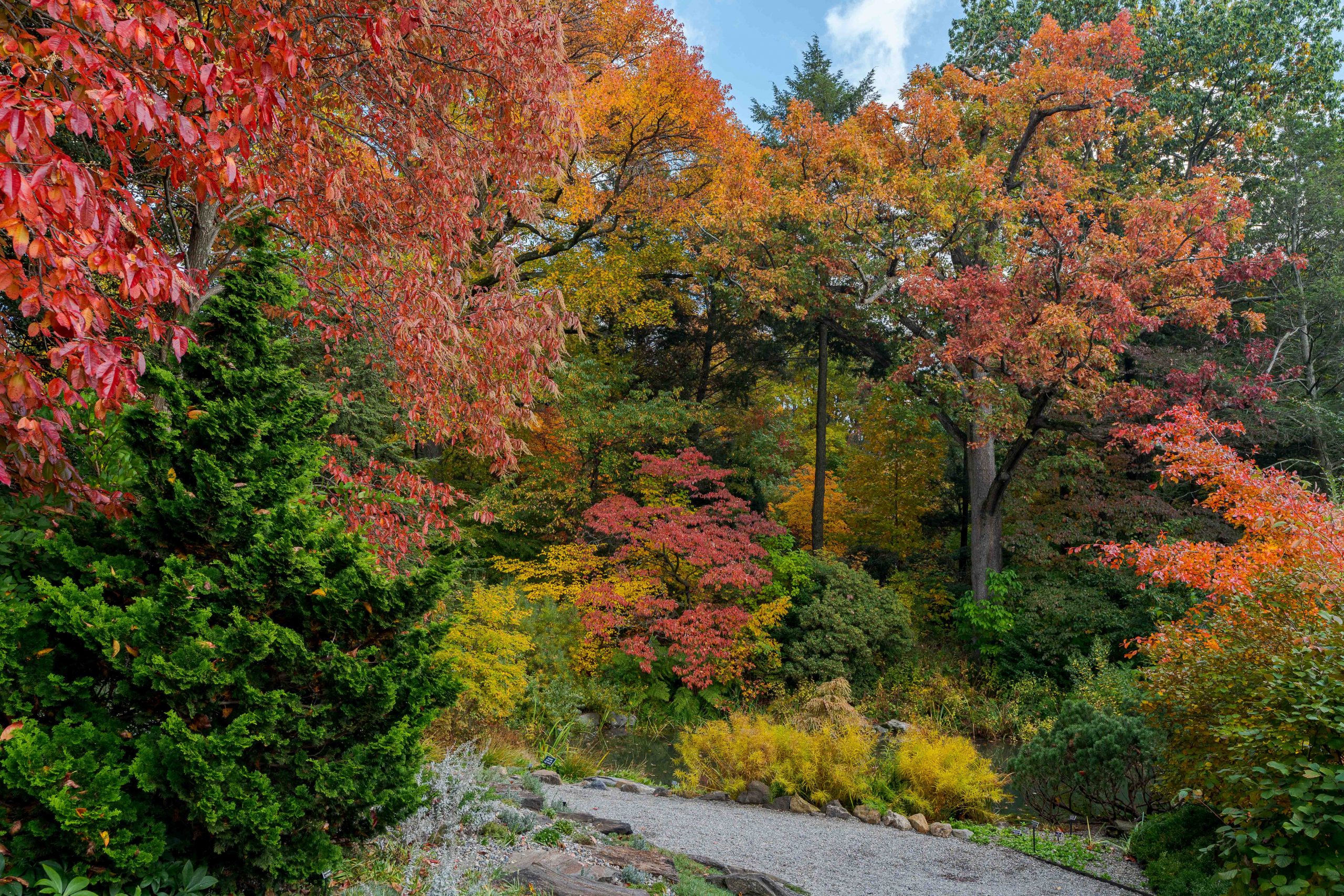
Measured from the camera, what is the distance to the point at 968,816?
278 inches

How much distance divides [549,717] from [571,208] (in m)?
8.43

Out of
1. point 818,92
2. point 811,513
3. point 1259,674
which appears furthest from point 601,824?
point 818,92

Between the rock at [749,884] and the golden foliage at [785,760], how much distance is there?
3.02 m

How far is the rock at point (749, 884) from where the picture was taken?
4059 millimetres

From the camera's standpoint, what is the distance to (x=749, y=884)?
4.11 m

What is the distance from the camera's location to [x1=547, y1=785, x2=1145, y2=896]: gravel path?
485cm

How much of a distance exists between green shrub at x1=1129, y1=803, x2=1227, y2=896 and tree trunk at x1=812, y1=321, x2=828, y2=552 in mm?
9104

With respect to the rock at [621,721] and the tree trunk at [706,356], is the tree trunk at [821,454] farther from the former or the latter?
the rock at [621,721]

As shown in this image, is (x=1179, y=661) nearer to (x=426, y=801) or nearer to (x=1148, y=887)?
(x=1148, y=887)

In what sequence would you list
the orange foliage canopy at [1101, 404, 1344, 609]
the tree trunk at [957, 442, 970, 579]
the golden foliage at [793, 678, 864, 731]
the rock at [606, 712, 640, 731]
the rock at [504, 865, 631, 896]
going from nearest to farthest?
the rock at [504, 865, 631, 896]
the orange foliage canopy at [1101, 404, 1344, 609]
the golden foliage at [793, 678, 864, 731]
the rock at [606, 712, 640, 731]
the tree trunk at [957, 442, 970, 579]

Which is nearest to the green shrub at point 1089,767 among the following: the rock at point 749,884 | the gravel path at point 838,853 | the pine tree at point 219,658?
the gravel path at point 838,853

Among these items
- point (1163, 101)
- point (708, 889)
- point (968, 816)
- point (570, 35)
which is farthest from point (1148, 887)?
point (1163, 101)

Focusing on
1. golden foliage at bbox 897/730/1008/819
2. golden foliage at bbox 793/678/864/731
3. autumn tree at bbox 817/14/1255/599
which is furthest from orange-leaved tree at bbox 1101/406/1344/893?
autumn tree at bbox 817/14/1255/599

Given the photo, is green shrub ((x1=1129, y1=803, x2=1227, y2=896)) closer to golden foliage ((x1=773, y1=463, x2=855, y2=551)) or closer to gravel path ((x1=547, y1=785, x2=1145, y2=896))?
gravel path ((x1=547, y1=785, x2=1145, y2=896))
